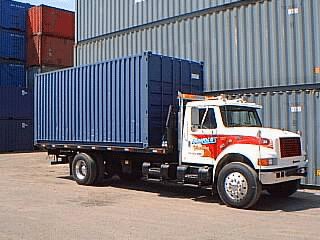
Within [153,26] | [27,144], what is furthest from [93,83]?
[27,144]

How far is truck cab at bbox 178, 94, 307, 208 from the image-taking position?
32.2 feet

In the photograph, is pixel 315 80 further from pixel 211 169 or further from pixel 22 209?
pixel 22 209

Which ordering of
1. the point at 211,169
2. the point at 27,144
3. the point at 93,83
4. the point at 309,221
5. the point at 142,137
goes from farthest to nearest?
the point at 27,144, the point at 93,83, the point at 142,137, the point at 211,169, the point at 309,221

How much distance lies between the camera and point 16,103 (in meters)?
32.4

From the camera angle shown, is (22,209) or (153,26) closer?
(22,209)

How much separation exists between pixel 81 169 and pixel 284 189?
606 centimetres

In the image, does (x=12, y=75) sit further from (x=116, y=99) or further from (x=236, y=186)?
(x=236, y=186)

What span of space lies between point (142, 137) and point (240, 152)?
2882 mm

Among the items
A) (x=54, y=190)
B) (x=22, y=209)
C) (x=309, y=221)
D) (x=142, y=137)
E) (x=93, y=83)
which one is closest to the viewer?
Answer: (x=309, y=221)

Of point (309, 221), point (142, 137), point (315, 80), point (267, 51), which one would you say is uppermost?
point (267, 51)

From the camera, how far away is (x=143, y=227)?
7.97 metres

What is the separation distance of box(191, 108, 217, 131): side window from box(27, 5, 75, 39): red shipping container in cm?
2670

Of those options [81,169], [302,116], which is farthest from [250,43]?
[81,169]

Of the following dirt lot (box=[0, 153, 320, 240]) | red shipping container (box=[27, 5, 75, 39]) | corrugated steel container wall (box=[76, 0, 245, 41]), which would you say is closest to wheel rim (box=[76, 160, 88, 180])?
dirt lot (box=[0, 153, 320, 240])
